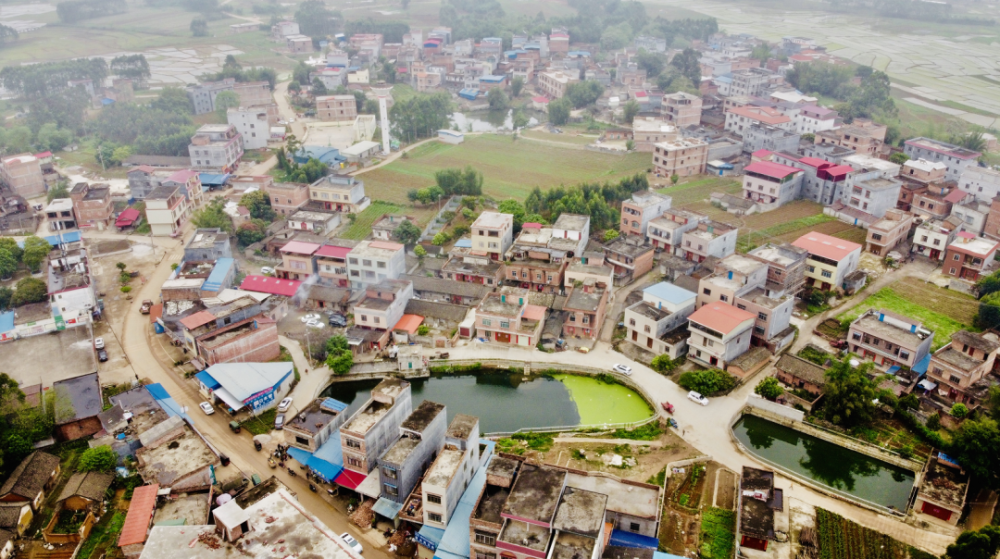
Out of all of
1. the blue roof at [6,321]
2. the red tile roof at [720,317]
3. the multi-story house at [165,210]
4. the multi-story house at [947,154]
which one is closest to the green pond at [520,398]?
the red tile roof at [720,317]

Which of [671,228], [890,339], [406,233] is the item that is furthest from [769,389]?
[406,233]

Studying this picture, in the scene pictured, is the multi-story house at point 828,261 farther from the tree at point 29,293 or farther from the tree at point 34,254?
the tree at point 34,254

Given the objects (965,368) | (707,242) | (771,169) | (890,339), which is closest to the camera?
(965,368)

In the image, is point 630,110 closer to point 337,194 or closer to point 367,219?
point 367,219

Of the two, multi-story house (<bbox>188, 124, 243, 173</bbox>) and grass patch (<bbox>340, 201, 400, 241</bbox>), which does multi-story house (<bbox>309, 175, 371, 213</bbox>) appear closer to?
grass patch (<bbox>340, 201, 400, 241</bbox>)

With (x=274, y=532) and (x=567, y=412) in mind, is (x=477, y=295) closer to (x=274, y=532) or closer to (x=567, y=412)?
(x=567, y=412)

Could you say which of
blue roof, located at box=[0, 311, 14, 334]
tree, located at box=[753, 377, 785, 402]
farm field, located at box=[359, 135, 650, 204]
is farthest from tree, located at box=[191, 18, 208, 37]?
tree, located at box=[753, 377, 785, 402]

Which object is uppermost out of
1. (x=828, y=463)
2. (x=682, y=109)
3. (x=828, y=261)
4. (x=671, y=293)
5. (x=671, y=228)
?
(x=682, y=109)
